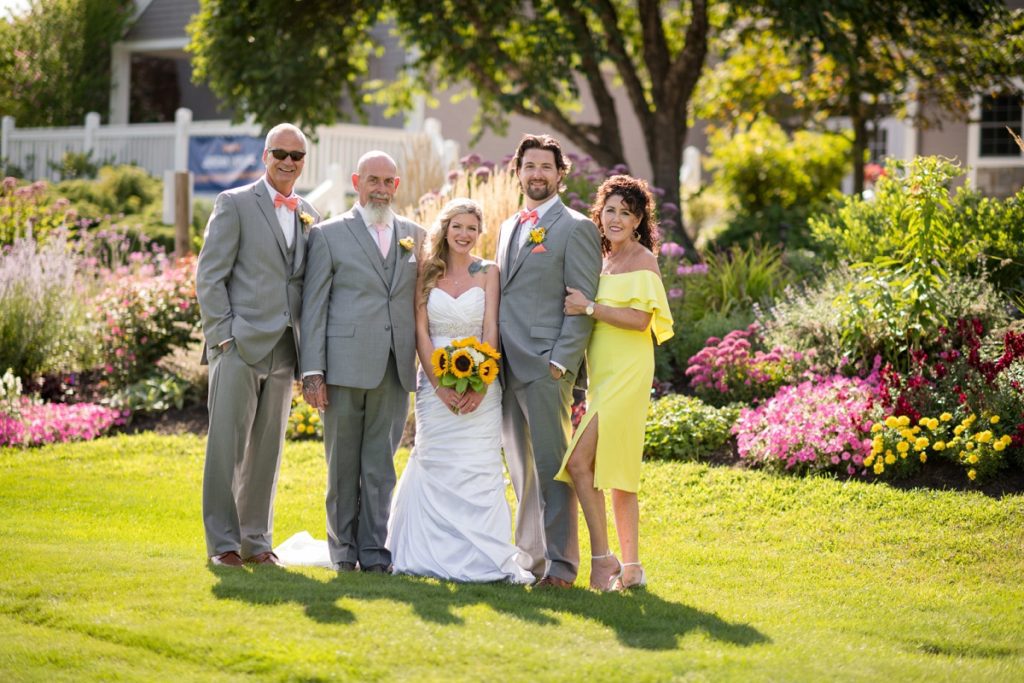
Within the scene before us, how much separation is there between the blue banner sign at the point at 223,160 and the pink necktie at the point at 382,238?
1273 cm

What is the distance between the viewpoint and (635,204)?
6004mm

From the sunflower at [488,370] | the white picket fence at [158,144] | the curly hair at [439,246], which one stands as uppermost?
the white picket fence at [158,144]

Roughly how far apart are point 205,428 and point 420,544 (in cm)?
475

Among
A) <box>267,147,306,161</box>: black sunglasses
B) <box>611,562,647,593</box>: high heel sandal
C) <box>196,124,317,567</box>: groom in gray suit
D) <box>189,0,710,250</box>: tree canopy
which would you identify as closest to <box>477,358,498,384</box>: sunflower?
<box>196,124,317,567</box>: groom in gray suit

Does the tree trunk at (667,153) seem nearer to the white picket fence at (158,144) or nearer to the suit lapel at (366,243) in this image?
the white picket fence at (158,144)

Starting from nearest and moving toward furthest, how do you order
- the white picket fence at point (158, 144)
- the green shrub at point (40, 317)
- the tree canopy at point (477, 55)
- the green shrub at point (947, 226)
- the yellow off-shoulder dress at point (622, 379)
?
the yellow off-shoulder dress at point (622, 379)
the green shrub at point (947, 226)
the green shrub at point (40, 317)
the tree canopy at point (477, 55)
the white picket fence at point (158, 144)

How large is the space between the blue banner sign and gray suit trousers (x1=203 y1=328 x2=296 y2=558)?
12.7 m

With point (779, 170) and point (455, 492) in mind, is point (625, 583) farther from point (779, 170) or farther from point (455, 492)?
point (779, 170)

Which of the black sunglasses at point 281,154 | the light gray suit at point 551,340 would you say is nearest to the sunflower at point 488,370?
the light gray suit at point 551,340

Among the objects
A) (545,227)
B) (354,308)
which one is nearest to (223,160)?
(354,308)

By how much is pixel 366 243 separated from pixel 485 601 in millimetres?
1901

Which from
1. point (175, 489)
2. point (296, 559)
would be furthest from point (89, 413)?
point (296, 559)

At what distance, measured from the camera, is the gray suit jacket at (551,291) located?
592cm

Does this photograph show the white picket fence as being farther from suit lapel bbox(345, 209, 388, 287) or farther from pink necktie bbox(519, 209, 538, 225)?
pink necktie bbox(519, 209, 538, 225)
